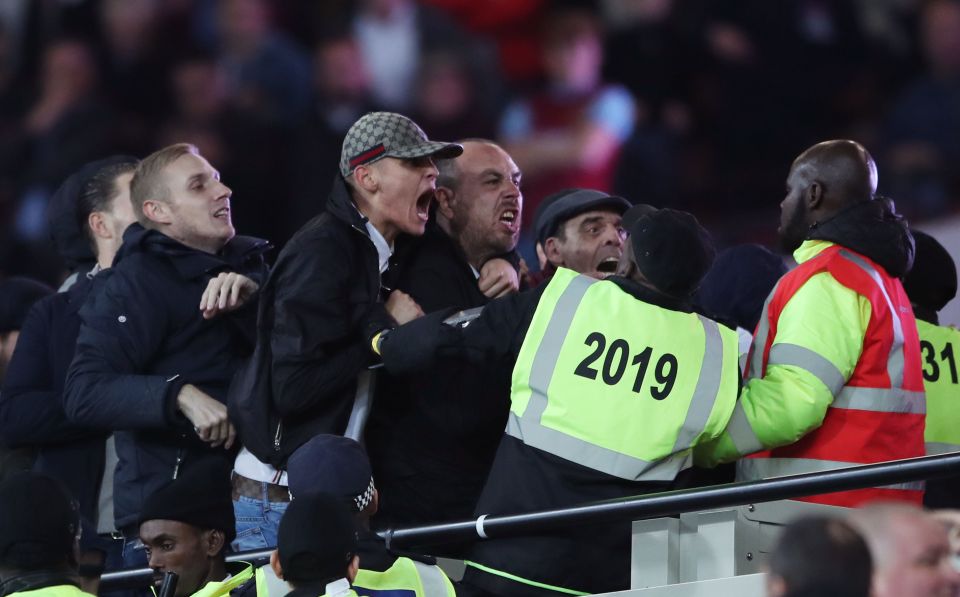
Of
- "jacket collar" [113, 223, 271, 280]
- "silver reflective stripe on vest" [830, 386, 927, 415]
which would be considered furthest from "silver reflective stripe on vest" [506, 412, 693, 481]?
"jacket collar" [113, 223, 271, 280]

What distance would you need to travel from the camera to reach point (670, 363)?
3.82 meters

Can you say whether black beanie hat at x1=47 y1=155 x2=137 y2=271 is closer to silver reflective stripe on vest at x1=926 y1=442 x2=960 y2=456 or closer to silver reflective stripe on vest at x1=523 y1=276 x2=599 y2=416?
silver reflective stripe on vest at x1=523 y1=276 x2=599 y2=416

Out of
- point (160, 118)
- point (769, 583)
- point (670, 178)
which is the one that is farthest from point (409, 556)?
point (160, 118)

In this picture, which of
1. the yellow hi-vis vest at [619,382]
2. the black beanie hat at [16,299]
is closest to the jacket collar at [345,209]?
the yellow hi-vis vest at [619,382]

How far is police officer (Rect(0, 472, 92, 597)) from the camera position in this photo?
3369 millimetres

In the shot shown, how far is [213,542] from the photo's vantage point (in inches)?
165

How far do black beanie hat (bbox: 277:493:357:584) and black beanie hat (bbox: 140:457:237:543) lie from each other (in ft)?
3.22

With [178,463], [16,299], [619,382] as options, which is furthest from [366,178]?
[16,299]

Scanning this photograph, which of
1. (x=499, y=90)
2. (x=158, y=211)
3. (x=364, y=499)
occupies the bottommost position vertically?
(x=364, y=499)

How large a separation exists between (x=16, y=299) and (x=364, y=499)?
239 cm

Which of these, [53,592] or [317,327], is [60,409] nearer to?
[317,327]

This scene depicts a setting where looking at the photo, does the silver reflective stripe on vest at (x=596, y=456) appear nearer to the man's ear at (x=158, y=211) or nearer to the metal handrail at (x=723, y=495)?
the metal handrail at (x=723, y=495)

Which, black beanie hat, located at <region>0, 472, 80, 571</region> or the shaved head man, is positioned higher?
the shaved head man

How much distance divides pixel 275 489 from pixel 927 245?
2.26 metres
